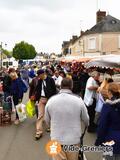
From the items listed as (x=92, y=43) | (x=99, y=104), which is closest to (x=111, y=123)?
(x=99, y=104)

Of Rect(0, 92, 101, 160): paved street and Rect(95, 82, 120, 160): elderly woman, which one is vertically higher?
Rect(95, 82, 120, 160): elderly woman

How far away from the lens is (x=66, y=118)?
17.9 feet

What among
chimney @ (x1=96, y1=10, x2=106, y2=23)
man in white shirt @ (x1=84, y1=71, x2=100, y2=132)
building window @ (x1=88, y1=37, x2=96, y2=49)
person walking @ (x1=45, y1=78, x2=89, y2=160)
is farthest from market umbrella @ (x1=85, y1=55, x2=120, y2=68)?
chimney @ (x1=96, y1=10, x2=106, y2=23)

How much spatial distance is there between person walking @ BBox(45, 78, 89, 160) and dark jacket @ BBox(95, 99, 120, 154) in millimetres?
405

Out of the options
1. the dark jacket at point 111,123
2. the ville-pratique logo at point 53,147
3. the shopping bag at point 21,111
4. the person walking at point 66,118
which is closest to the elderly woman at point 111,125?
the dark jacket at point 111,123

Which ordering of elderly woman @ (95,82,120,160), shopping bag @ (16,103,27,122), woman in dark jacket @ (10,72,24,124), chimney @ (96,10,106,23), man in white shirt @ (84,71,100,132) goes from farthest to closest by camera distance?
1. chimney @ (96,10,106,23)
2. woman in dark jacket @ (10,72,24,124)
3. shopping bag @ (16,103,27,122)
4. man in white shirt @ (84,71,100,132)
5. elderly woman @ (95,82,120,160)

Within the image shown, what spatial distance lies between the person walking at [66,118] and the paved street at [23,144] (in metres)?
2.69

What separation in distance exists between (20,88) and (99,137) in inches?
287

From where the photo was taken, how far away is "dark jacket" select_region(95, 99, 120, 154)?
5195 millimetres

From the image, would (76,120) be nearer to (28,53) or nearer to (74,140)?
(74,140)

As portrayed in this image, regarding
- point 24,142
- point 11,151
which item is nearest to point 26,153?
point 11,151

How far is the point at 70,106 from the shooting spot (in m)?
5.45

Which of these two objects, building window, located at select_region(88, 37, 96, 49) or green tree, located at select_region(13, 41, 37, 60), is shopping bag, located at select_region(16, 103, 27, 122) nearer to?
building window, located at select_region(88, 37, 96, 49)

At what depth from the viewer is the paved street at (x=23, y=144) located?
27.6 ft
